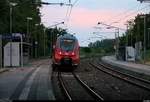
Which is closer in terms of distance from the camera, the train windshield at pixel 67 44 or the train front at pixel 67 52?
the train front at pixel 67 52

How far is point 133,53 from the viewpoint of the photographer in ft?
282

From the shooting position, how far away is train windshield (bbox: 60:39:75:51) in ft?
160

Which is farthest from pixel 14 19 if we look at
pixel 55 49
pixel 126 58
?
pixel 55 49

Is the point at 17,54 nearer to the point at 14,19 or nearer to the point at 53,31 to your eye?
the point at 14,19

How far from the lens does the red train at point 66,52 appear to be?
4856 cm

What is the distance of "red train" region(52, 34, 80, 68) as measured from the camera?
48562 millimetres

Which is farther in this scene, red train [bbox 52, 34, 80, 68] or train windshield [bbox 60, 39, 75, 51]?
train windshield [bbox 60, 39, 75, 51]

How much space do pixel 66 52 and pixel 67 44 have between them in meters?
0.76

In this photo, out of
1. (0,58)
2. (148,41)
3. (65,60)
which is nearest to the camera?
(65,60)

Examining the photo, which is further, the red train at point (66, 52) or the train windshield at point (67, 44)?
the train windshield at point (67, 44)

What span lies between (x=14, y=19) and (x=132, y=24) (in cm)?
7175

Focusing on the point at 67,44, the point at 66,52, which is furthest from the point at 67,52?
the point at 67,44

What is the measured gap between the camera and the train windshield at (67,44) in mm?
48844

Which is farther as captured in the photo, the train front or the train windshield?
the train windshield
